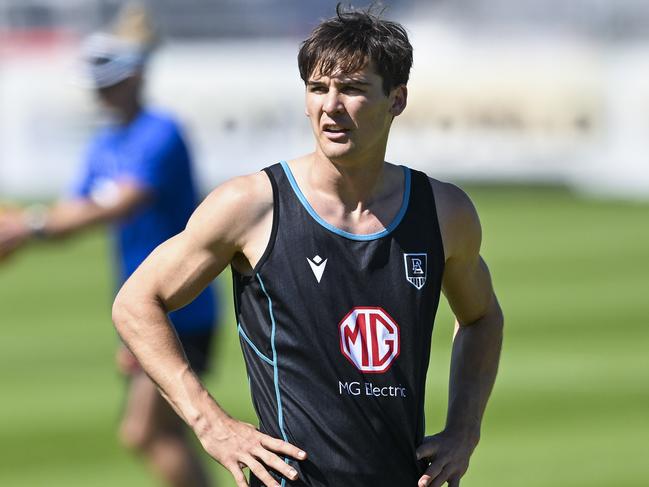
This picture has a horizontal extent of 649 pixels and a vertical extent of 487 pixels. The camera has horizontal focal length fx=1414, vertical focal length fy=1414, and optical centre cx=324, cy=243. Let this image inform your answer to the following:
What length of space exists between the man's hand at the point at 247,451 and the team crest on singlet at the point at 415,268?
0.65 metres

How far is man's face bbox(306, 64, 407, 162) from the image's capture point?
4.32 metres

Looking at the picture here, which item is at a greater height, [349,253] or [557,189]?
[349,253]

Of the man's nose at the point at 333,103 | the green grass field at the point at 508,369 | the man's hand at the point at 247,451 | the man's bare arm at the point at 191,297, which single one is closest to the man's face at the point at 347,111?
the man's nose at the point at 333,103

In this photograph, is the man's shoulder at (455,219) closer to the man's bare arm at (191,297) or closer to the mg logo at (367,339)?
the mg logo at (367,339)

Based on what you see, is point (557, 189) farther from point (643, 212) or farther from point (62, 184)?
point (62, 184)

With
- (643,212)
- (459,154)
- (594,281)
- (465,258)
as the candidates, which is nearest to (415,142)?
(459,154)

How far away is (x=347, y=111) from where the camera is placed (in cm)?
432

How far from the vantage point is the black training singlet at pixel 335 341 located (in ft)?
14.5

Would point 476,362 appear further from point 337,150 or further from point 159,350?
point 159,350

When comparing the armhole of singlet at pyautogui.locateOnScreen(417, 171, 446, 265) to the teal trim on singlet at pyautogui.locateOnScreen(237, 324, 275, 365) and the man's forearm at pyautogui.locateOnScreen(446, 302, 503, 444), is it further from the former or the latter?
the teal trim on singlet at pyautogui.locateOnScreen(237, 324, 275, 365)

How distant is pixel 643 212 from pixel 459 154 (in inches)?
145

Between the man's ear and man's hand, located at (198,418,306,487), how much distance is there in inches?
43.5

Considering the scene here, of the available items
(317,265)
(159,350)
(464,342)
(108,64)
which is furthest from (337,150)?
(108,64)

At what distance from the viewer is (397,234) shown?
177 inches
